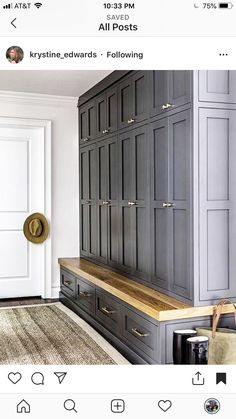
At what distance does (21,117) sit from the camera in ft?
9.05

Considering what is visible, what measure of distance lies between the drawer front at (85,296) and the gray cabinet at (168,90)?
1.05 meters

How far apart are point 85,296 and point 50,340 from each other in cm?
45

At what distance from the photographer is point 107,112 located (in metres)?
2.34

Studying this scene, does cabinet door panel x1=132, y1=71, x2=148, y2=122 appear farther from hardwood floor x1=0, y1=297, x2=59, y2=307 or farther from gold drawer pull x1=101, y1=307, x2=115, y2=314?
hardwood floor x1=0, y1=297, x2=59, y2=307

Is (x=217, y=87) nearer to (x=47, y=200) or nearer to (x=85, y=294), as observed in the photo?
(x=85, y=294)

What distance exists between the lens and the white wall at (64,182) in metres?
2.93

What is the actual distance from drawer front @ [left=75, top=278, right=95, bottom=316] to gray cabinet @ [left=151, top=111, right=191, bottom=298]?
577 mm

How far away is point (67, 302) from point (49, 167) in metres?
0.98
